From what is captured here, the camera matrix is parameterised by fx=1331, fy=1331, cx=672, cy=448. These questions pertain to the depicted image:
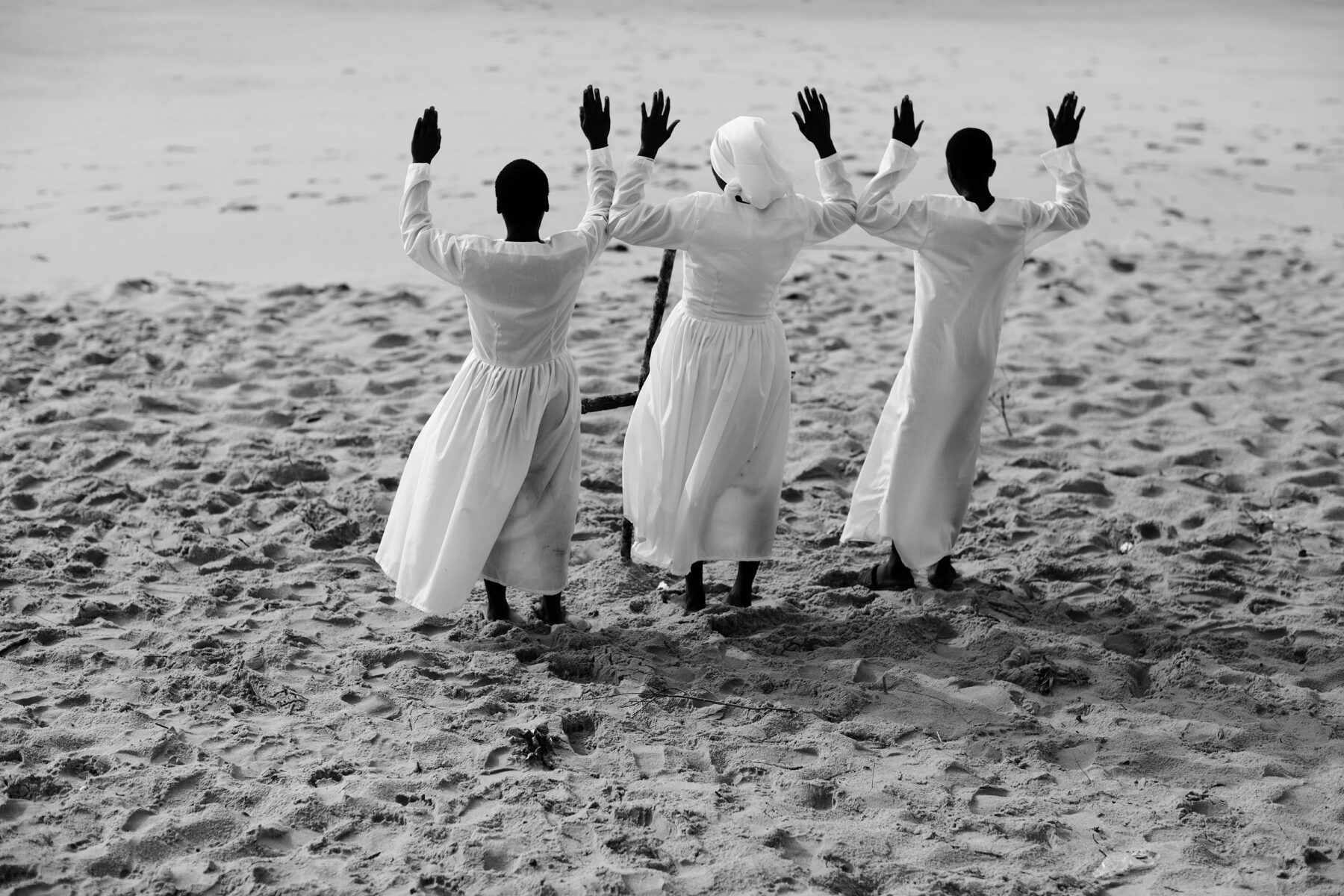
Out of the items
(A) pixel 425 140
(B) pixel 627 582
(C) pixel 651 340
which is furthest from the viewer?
(B) pixel 627 582

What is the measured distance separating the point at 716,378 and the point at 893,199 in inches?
31.2

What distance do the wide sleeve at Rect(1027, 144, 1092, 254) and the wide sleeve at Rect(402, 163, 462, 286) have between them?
1.85 m

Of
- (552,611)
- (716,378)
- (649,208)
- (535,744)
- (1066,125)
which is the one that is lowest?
(535,744)

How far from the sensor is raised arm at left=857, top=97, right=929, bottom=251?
417 cm

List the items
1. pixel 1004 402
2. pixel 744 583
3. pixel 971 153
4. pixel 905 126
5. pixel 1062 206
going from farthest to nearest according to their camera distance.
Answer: pixel 1004 402
pixel 744 583
pixel 1062 206
pixel 971 153
pixel 905 126

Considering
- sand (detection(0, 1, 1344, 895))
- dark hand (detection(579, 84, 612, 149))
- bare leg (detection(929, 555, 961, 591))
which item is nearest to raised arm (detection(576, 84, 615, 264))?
dark hand (detection(579, 84, 612, 149))

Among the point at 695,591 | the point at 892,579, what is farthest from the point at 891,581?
the point at 695,591

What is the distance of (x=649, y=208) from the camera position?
13.4 ft

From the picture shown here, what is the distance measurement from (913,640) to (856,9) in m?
13.0

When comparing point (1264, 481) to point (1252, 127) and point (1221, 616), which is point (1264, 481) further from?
point (1252, 127)

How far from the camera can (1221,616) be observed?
4543 millimetres

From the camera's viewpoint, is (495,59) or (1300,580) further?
(495,59)

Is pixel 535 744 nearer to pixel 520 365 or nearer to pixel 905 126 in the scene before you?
pixel 520 365

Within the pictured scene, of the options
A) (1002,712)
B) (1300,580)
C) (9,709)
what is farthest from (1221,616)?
(9,709)
